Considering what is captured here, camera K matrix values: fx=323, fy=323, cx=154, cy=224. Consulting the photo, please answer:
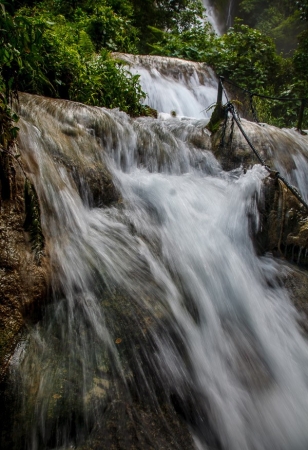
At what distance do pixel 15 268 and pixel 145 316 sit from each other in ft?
3.26

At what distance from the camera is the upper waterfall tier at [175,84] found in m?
8.84

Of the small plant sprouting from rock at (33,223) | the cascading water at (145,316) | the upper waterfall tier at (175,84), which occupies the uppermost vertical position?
the upper waterfall tier at (175,84)

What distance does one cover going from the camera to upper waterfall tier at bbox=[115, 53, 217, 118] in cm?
884

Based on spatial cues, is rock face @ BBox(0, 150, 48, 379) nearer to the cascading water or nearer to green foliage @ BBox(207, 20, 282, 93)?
the cascading water

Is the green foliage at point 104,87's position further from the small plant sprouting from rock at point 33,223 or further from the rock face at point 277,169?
the small plant sprouting from rock at point 33,223

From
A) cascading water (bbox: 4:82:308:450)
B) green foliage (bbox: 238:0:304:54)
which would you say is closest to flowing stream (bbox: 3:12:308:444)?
cascading water (bbox: 4:82:308:450)

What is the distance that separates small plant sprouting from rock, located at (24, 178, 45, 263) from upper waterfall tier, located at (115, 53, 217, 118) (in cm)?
655

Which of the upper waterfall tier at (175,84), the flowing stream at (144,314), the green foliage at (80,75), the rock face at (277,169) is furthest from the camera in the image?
the upper waterfall tier at (175,84)

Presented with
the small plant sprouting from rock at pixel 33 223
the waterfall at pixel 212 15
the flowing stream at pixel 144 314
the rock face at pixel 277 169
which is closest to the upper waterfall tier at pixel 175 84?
the rock face at pixel 277 169

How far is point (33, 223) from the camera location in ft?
8.04

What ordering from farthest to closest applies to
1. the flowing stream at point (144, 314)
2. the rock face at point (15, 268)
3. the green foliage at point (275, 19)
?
the green foliage at point (275, 19), the rock face at point (15, 268), the flowing stream at point (144, 314)

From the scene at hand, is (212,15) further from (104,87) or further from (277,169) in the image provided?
(277,169)

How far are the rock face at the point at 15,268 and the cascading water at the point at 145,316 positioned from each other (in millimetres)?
110

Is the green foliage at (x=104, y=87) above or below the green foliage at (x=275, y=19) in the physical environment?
below
